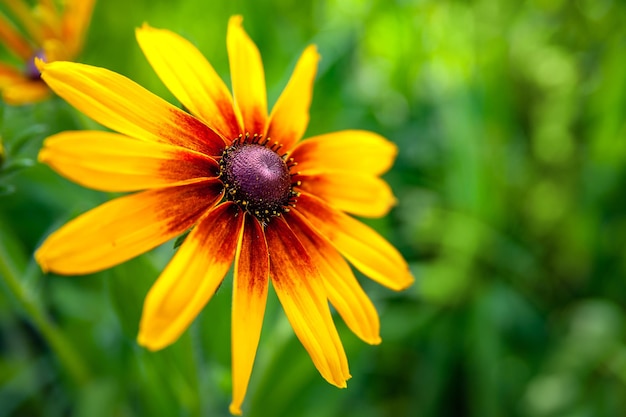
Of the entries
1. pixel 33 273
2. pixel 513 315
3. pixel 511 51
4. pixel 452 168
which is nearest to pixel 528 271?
pixel 513 315

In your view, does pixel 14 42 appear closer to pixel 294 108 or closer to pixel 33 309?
pixel 33 309

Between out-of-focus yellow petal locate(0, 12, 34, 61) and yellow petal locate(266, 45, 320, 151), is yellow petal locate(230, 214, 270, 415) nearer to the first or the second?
yellow petal locate(266, 45, 320, 151)

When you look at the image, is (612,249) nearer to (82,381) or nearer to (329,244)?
(329,244)

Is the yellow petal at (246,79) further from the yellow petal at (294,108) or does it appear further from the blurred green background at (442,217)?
the blurred green background at (442,217)

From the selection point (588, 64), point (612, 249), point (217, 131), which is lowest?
point (612, 249)

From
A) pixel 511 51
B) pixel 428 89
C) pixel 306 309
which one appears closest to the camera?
pixel 306 309

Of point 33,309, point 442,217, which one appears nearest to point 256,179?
point 33,309
